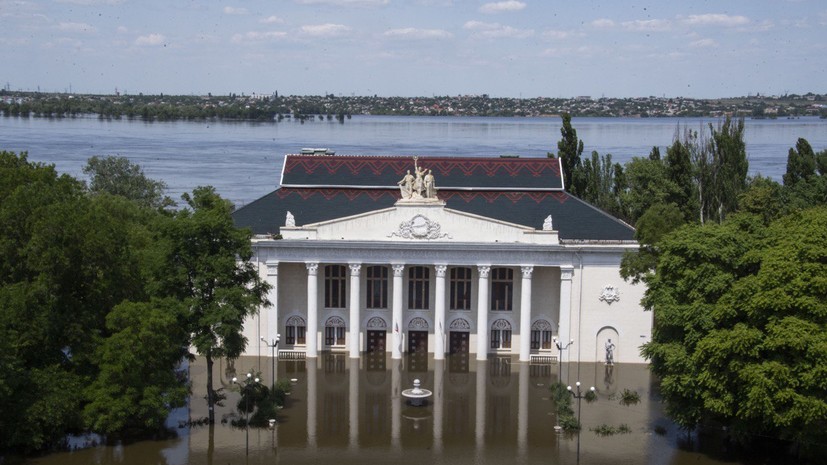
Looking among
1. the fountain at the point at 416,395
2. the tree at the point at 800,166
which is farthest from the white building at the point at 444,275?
the tree at the point at 800,166

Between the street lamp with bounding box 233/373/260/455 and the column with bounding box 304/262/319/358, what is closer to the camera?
the street lamp with bounding box 233/373/260/455

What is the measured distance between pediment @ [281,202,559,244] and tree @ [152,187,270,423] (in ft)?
31.8

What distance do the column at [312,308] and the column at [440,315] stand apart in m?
6.26

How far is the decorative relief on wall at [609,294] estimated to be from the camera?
163 feet

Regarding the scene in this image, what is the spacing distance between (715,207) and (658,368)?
35369 millimetres

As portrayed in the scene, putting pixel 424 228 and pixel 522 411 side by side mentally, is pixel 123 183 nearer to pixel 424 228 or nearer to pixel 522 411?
pixel 424 228

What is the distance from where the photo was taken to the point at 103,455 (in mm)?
36156

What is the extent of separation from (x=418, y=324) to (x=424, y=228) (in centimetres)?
552

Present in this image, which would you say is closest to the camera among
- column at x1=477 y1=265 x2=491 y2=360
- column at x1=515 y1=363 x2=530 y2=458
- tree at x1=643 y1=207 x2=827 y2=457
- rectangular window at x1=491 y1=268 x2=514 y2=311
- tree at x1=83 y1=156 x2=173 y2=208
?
tree at x1=643 y1=207 x2=827 y2=457

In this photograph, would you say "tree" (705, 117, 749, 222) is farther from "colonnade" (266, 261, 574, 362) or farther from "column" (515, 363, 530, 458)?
"column" (515, 363, 530, 458)

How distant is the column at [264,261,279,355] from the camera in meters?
49.7

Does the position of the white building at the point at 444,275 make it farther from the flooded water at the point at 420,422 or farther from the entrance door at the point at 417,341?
the flooded water at the point at 420,422

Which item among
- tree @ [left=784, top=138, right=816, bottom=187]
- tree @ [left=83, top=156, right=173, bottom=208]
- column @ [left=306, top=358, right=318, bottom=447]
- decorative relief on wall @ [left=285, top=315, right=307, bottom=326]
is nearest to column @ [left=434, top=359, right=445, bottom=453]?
column @ [left=306, top=358, right=318, bottom=447]

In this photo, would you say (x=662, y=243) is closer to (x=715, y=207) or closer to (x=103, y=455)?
(x=103, y=455)
